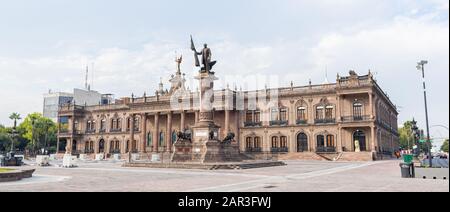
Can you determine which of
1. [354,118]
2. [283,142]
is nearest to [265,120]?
[283,142]

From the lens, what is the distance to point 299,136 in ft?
172

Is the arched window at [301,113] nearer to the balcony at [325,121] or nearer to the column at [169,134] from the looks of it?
the balcony at [325,121]

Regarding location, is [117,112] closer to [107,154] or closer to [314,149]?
[107,154]

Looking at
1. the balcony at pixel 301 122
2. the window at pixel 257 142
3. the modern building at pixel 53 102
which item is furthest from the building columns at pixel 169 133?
the modern building at pixel 53 102

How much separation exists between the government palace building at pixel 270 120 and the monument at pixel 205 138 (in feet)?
66.2

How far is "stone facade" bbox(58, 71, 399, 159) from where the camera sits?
47906mm

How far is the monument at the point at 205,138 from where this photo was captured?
26356mm

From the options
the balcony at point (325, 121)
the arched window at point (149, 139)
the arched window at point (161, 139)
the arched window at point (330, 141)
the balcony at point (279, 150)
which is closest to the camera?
the arched window at point (330, 141)

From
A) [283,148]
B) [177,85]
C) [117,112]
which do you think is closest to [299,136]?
[283,148]

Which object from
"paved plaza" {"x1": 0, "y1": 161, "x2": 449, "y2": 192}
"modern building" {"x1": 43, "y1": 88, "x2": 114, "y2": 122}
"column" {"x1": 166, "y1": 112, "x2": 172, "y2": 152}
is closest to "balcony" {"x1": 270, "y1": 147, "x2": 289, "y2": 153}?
"column" {"x1": 166, "y1": 112, "x2": 172, "y2": 152}

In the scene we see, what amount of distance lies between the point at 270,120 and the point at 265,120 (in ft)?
2.68

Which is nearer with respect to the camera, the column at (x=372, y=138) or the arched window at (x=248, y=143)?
the column at (x=372, y=138)
